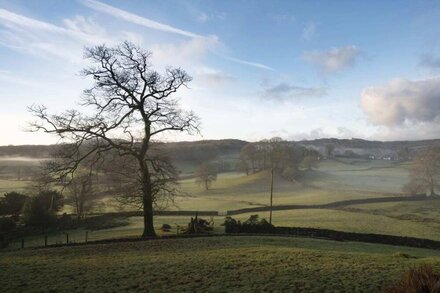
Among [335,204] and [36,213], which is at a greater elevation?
[36,213]

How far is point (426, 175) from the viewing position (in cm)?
8188

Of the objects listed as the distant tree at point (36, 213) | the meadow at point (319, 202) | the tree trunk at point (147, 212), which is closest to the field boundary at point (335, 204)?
the meadow at point (319, 202)

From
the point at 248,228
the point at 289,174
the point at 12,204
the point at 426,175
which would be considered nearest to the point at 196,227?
the point at 248,228

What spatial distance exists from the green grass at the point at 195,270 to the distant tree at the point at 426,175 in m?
65.3

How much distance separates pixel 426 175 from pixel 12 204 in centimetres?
7878

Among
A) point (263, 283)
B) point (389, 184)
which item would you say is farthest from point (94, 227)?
point (389, 184)

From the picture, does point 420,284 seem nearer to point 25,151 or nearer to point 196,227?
point 196,227

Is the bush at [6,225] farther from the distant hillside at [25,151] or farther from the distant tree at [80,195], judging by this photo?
the distant hillside at [25,151]

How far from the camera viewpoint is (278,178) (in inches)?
4360

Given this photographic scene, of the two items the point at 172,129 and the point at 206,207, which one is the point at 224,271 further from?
the point at 206,207

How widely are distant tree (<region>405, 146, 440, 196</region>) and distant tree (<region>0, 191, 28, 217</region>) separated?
7351 centimetres

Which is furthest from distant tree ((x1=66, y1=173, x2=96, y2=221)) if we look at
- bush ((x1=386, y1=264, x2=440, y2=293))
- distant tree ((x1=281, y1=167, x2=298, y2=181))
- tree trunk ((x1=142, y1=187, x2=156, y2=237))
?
distant tree ((x1=281, y1=167, x2=298, y2=181))

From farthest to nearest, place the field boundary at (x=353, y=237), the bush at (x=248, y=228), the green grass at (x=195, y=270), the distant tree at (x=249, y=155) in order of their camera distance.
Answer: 1. the distant tree at (x=249, y=155)
2. the bush at (x=248, y=228)
3. the field boundary at (x=353, y=237)
4. the green grass at (x=195, y=270)

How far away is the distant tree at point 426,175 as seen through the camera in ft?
264
